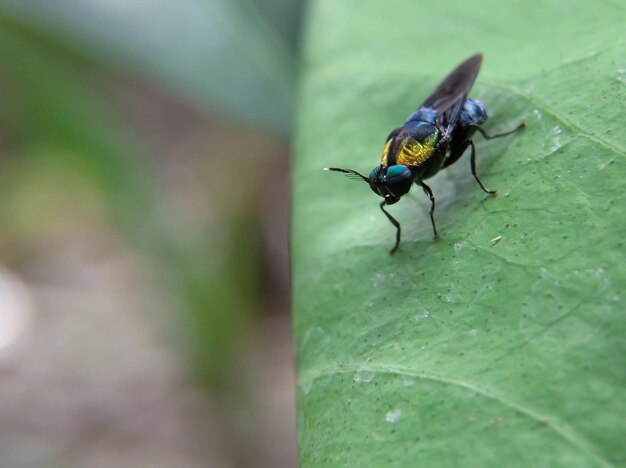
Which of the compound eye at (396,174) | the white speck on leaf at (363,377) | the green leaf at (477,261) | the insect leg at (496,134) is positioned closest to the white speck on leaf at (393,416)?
the green leaf at (477,261)

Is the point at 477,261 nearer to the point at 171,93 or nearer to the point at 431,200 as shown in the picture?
the point at 431,200

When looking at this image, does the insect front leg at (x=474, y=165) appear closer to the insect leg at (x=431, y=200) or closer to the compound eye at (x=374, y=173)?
the insect leg at (x=431, y=200)

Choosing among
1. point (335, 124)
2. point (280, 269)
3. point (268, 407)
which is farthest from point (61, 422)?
point (335, 124)

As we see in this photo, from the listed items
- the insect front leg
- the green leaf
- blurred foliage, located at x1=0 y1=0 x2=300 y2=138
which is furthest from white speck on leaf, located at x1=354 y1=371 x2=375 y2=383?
blurred foliage, located at x1=0 y1=0 x2=300 y2=138

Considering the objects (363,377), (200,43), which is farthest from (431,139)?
(200,43)

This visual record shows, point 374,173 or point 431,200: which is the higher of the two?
point 374,173

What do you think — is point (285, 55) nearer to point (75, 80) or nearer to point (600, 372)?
point (75, 80)

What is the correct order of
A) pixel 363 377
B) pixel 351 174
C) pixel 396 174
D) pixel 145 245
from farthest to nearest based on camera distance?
1. pixel 145 245
2. pixel 351 174
3. pixel 396 174
4. pixel 363 377
